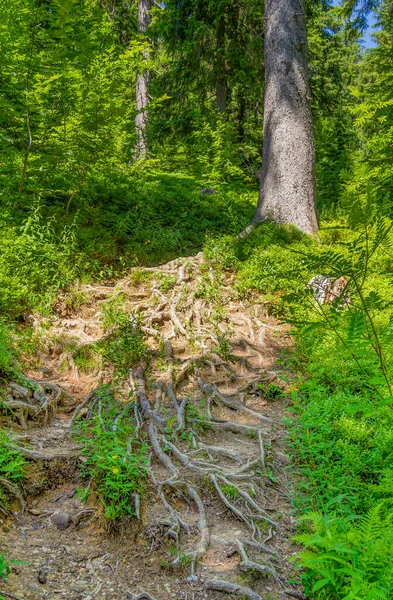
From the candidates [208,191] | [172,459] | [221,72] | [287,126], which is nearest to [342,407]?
[172,459]

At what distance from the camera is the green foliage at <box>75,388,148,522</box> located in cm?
289

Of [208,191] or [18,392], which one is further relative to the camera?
[208,191]

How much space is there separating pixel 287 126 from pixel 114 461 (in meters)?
6.64

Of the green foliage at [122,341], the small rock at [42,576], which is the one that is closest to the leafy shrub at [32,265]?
the green foliage at [122,341]

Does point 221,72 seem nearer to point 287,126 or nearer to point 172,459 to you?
point 287,126

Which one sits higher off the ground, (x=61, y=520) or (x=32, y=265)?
(x=32, y=265)

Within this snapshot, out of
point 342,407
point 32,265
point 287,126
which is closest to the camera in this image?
point 342,407

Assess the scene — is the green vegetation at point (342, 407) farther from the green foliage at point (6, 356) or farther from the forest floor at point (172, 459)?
the green foliage at point (6, 356)

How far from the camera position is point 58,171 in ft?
21.6

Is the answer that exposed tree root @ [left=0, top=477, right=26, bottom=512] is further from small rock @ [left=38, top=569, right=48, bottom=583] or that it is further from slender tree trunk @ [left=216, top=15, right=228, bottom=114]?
slender tree trunk @ [left=216, top=15, right=228, bottom=114]

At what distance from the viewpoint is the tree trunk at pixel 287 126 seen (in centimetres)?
755

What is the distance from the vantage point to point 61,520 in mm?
2893

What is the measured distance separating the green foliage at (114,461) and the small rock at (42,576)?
482 mm

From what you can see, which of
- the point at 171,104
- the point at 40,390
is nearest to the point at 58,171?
the point at 40,390
